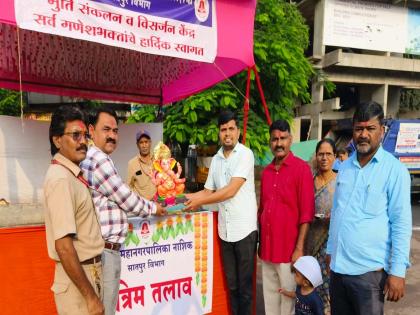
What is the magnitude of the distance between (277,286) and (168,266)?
0.88 m

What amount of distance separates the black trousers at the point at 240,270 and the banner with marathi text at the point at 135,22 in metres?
1.56

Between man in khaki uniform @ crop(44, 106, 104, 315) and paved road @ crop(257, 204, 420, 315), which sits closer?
man in khaki uniform @ crop(44, 106, 104, 315)

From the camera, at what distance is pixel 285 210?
257 cm

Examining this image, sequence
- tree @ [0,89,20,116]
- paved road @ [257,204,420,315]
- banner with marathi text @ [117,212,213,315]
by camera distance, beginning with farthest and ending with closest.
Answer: tree @ [0,89,20,116] → paved road @ [257,204,420,315] → banner with marathi text @ [117,212,213,315]

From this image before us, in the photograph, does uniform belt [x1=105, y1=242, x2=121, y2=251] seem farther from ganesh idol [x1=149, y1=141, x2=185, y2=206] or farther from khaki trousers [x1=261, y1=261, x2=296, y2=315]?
khaki trousers [x1=261, y1=261, x2=296, y2=315]

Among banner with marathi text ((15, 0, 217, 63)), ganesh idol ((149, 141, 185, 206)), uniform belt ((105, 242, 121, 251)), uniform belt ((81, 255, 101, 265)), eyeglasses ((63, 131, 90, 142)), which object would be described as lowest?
uniform belt ((105, 242, 121, 251))

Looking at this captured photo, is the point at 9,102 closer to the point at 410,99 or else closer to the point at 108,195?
the point at 108,195

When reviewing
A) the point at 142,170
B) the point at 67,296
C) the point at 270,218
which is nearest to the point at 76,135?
the point at 67,296

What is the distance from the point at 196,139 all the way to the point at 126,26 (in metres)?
4.62

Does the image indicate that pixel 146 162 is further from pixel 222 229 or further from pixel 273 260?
pixel 273 260

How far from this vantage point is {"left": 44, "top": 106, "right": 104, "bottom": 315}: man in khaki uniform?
1.52m

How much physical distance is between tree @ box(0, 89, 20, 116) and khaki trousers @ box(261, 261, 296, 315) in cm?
716

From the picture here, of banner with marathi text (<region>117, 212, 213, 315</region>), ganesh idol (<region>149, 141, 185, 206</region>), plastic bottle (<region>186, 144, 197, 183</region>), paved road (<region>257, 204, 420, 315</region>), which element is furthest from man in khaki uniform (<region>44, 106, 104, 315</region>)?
plastic bottle (<region>186, 144, 197, 183</region>)

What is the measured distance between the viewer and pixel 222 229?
110 inches
